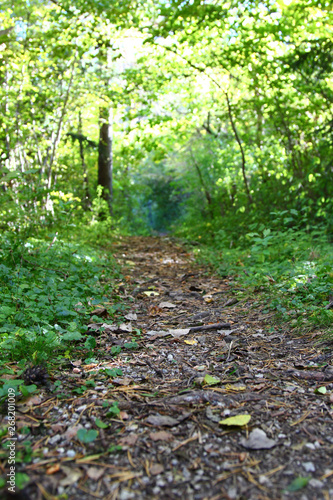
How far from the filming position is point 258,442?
1459 mm

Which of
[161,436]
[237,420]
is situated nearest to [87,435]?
[161,436]

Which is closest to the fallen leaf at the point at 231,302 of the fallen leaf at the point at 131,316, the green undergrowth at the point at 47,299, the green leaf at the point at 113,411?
the fallen leaf at the point at 131,316

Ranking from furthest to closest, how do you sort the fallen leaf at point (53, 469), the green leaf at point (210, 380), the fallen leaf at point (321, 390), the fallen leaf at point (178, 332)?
the fallen leaf at point (178, 332), the green leaf at point (210, 380), the fallen leaf at point (321, 390), the fallen leaf at point (53, 469)

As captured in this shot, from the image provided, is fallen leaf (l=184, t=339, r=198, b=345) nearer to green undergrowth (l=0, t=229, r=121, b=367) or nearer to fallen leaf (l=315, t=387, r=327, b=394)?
green undergrowth (l=0, t=229, r=121, b=367)

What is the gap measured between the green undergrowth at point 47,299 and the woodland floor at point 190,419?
0.62 feet

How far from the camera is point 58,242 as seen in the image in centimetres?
445

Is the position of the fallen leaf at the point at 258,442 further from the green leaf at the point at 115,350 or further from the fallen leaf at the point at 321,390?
the green leaf at the point at 115,350

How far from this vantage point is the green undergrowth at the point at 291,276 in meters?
2.76

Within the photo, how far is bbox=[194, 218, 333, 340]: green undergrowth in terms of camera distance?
276 cm

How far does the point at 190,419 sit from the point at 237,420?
0.69 feet

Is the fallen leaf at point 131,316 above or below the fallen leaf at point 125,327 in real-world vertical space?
above

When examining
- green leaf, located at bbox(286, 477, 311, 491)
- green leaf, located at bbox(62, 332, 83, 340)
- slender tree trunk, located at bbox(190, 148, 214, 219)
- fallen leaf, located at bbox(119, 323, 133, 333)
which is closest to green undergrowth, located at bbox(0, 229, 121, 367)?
green leaf, located at bbox(62, 332, 83, 340)

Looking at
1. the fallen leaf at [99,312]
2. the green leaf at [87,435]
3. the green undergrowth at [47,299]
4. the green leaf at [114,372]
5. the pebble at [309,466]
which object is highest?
the green undergrowth at [47,299]

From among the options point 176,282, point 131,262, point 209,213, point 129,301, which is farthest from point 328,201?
point 209,213
